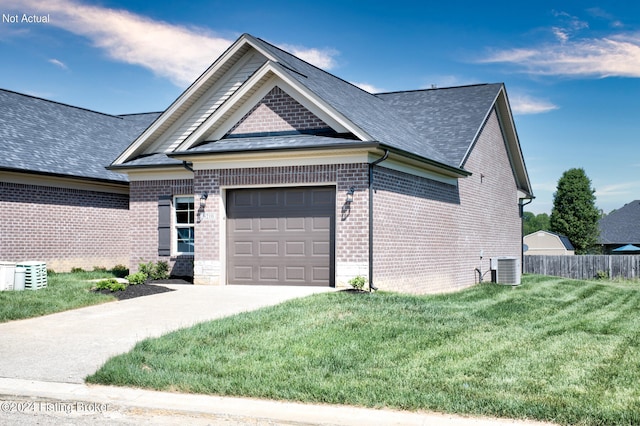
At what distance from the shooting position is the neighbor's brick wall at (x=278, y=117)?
16078 mm

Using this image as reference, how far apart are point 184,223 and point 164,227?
58cm

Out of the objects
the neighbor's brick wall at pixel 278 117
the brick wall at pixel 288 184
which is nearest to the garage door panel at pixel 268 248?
the brick wall at pixel 288 184

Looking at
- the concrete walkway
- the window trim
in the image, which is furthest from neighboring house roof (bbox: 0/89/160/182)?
the concrete walkway

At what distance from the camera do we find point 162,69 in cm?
2088

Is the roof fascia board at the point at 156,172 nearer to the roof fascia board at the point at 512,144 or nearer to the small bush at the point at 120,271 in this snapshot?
the small bush at the point at 120,271

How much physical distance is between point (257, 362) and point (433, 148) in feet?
44.4

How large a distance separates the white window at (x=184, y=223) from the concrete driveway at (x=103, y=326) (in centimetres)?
336

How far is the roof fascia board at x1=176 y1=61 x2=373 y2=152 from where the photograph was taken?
1504cm

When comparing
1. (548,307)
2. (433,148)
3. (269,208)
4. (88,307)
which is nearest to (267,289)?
(269,208)

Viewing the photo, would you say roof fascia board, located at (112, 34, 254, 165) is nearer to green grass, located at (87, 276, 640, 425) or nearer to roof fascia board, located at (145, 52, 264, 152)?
roof fascia board, located at (145, 52, 264, 152)

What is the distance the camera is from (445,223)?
64.6ft

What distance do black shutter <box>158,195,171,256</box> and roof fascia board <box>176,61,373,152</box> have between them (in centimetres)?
282

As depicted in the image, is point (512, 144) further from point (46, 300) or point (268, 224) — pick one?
point (46, 300)

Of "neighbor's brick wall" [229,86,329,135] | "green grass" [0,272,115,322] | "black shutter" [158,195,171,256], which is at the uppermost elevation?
"neighbor's brick wall" [229,86,329,135]
